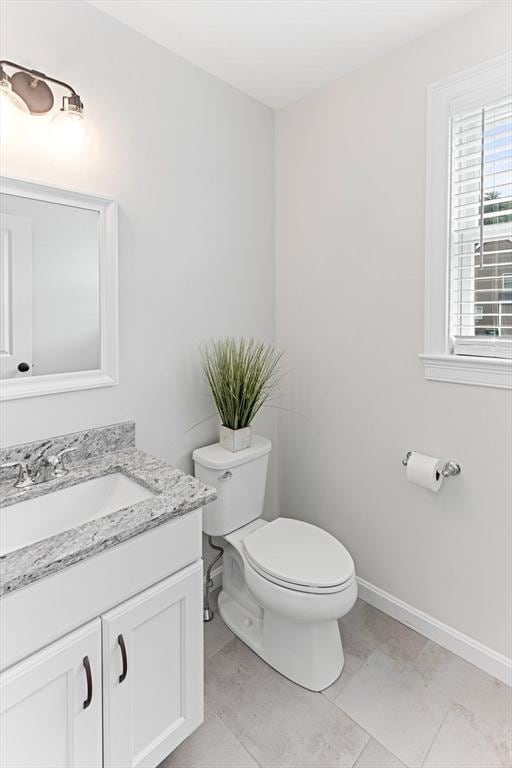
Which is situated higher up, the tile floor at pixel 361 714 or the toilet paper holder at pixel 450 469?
the toilet paper holder at pixel 450 469

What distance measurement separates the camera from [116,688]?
109cm

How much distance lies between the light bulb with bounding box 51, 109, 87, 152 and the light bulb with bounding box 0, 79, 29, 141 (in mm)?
93

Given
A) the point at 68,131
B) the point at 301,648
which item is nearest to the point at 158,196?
the point at 68,131

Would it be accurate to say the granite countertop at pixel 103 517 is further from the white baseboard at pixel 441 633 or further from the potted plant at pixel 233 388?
the white baseboard at pixel 441 633

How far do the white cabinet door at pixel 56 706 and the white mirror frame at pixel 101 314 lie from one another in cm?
76

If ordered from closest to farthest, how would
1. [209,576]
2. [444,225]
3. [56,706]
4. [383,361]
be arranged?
1. [56,706]
2. [444,225]
3. [383,361]
4. [209,576]

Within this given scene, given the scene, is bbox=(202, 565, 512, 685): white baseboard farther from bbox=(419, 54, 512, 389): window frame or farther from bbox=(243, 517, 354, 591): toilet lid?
bbox=(419, 54, 512, 389): window frame

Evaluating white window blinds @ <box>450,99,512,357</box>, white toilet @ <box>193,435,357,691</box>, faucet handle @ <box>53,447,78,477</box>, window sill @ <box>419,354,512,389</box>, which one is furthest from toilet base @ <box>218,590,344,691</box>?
white window blinds @ <box>450,99,512,357</box>

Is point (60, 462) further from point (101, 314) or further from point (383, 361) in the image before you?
point (383, 361)

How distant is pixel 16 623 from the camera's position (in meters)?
0.92

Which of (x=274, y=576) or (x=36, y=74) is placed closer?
(x=36, y=74)

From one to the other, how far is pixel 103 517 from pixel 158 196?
125 cm

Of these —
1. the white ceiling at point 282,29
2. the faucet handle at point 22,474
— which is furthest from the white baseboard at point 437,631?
the white ceiling at point 282,29

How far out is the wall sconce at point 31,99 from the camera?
4.20ft
